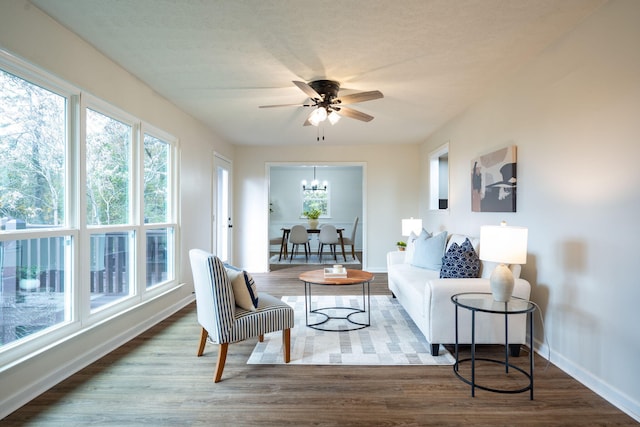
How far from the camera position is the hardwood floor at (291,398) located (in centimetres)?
194

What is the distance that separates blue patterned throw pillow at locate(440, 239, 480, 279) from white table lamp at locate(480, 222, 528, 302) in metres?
0.71

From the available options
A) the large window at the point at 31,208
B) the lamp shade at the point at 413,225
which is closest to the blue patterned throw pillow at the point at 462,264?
the lamp shade at the point at 413,225

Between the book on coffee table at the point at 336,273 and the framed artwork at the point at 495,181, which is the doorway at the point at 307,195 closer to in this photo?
the framed artwork at the point at 495,181

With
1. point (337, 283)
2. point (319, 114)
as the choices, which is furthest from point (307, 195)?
point (337, 283)

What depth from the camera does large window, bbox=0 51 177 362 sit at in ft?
6.87

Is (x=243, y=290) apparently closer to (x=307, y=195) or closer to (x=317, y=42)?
(x=317, y=42)

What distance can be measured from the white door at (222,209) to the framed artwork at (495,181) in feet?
12.3

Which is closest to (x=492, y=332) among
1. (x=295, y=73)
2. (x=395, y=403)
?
(x=395, y=403)

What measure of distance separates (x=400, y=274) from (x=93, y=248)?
296cm

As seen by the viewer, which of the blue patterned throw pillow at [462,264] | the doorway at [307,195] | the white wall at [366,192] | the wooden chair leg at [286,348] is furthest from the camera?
the doorway at [307,195]

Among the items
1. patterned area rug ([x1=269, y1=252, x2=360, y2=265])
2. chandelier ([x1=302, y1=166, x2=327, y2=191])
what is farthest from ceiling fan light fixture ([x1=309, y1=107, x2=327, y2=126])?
chandelier ([x1=302, y1=166, x2=327, y2=191])

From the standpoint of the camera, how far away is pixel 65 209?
2.52 metres

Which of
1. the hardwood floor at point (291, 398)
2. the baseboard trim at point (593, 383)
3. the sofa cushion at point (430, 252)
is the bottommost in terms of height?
the hardwood floor at point (291, 398)

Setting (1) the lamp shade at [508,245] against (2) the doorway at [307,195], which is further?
(2) the doorway at [307,195]
